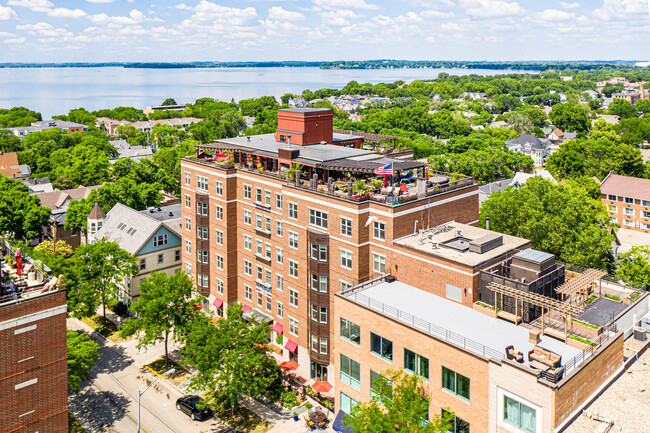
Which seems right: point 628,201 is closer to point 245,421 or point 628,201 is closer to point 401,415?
point 245,421

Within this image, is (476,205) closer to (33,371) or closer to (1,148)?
(33,371)

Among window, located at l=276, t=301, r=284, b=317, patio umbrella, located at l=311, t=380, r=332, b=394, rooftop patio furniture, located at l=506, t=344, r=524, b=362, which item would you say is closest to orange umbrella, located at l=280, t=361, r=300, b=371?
patio umbrella, located at l=311, t=380, r=332, b=394

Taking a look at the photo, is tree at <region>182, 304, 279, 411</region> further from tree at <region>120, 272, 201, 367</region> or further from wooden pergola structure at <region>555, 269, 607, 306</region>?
wooden pergola structure at <region>555, 269, 607, 306</region>

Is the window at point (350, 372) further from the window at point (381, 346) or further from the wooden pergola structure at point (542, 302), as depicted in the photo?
the wooden pergola structure at point (542, 302)

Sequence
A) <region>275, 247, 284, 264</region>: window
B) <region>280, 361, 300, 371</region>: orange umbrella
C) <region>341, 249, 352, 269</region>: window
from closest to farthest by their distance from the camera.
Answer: <region>341, 249, 352, 269</region>: window
<region>280, 361, 300, 371</region>: orange umbrella
<region>275, 247, 284, 264</region>: window

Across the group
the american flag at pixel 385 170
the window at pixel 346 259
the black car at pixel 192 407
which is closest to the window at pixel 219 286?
the black car at pixel 192 407
